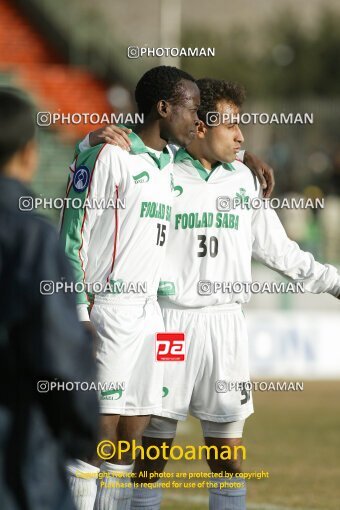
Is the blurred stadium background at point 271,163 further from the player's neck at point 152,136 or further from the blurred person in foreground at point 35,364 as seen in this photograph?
the blurred person in foreground at point 35,364

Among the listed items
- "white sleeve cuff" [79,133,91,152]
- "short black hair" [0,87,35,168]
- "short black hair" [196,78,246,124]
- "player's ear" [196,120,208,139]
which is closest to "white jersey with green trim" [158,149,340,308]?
"player's ear" [196,120,208,139]

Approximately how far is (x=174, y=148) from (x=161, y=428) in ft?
4.50

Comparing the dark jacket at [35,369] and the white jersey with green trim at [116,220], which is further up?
the white jersey with green trim at [116,220]

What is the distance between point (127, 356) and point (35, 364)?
2470 mm

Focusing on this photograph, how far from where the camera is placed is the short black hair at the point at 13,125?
10.3 ft

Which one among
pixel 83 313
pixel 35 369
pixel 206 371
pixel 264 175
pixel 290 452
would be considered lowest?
pixel 290 452

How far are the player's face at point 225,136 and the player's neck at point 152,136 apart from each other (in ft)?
1.11

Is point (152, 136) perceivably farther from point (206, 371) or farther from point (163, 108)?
point (206, 371)

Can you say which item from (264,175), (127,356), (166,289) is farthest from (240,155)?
(127,356)

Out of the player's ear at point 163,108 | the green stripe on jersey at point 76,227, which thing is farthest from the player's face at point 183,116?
the green stripe on jersey at point 76,227

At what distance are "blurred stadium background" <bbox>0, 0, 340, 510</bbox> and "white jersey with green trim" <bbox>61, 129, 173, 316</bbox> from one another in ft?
1.59

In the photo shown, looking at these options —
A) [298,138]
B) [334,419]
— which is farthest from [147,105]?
[298,138]

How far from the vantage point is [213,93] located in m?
5.82

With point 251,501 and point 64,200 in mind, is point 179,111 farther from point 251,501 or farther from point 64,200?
point 251,501
